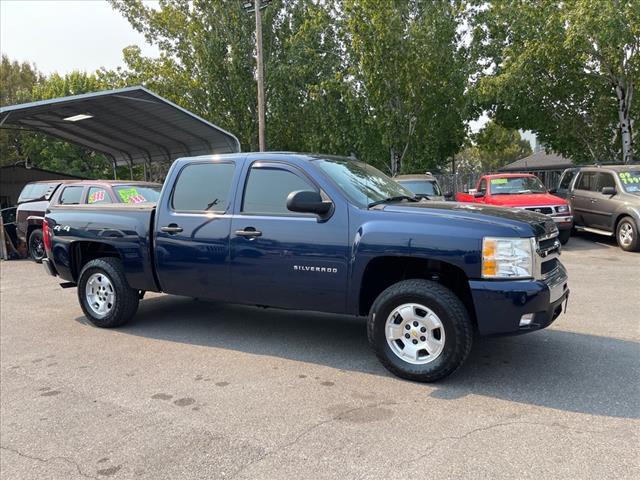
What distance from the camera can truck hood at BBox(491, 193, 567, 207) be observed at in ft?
38.7

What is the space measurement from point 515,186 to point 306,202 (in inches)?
396

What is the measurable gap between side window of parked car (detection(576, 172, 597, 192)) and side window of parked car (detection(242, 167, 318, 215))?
10505mm

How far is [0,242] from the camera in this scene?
14.2m

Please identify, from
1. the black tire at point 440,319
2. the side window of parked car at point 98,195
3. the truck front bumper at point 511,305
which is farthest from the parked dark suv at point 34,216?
the truck front bumper at point 511,305

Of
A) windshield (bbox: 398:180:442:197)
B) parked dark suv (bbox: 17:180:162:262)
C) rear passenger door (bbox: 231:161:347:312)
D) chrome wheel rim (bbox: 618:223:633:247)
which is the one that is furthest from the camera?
windshield (bbox: 398:180:442:197)

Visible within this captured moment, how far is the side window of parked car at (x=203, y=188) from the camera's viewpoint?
17.4 feet

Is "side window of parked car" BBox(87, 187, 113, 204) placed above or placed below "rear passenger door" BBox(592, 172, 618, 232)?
above

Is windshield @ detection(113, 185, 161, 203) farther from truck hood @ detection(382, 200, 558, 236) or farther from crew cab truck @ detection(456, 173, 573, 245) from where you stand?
crew cab truck @ detection(456, 173, 573, 245)

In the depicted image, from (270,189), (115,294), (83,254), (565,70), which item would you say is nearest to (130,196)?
(83,254)

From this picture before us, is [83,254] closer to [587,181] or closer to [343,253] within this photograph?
[343,253]

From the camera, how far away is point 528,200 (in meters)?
12.0

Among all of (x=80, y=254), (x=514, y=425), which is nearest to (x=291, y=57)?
(x=80, y=254)

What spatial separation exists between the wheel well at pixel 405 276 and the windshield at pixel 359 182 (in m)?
0.57

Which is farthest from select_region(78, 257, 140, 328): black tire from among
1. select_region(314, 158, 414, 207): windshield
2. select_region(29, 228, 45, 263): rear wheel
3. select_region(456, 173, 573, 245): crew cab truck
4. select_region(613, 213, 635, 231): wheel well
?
A: select_region(613, 213, 635, 231): wheel well
